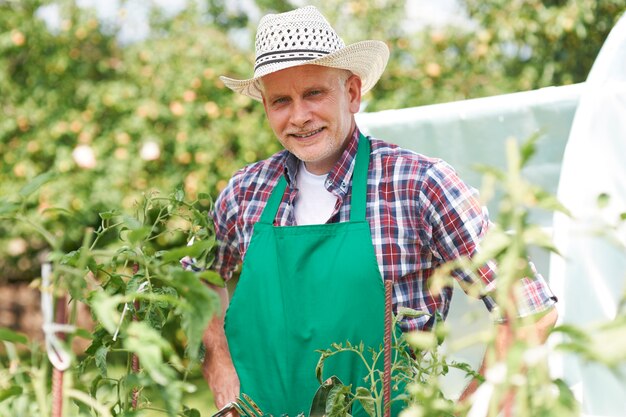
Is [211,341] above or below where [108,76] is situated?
below

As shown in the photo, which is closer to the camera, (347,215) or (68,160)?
(347,215)

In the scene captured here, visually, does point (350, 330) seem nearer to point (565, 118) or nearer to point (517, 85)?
point (565, 118)

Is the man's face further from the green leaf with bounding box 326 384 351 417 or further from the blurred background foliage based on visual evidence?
the blurred background foliage

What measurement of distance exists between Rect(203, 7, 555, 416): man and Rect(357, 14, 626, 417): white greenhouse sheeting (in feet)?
1.16

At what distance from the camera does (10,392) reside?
74 centimetres

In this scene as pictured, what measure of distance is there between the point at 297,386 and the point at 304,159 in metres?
0.50

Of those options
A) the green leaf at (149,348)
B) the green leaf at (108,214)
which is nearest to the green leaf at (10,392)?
the green leaf at (149,348)

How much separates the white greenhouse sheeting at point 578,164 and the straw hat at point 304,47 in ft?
1.35

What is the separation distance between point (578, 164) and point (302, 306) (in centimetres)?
90

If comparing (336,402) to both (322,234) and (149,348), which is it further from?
(322,234)

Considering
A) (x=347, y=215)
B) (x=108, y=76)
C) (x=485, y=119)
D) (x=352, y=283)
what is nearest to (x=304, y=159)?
(x=347, y=215)

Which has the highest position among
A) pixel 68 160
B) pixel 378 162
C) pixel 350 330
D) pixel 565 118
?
pixel 68 160

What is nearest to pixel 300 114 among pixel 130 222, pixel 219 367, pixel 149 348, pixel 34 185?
pixel 219 367

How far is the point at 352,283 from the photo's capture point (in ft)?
5.24
